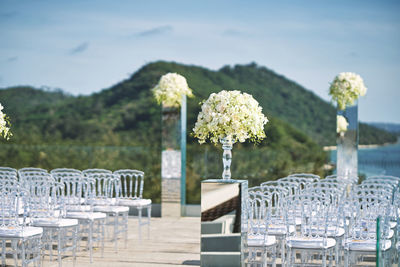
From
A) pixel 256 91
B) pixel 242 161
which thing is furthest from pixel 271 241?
pixel 256 91

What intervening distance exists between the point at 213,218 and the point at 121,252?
106 inches

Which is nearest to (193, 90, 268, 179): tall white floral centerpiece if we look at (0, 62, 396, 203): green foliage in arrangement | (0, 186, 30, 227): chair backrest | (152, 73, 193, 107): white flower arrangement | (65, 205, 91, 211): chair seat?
(0, 186, 30, 227): chair backrest

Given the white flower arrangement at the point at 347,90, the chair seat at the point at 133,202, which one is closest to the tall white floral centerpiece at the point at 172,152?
the chair seat at the point at 133,202

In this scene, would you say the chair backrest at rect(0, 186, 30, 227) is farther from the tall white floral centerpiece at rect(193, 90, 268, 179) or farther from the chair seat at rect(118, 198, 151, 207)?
the chair seat at rect(118, 198, 151, 207)

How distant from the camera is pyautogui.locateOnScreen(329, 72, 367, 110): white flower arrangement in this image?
9773 mm

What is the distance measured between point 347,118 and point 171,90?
3.06m

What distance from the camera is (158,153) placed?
16.2m

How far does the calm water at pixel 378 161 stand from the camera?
39.7ft

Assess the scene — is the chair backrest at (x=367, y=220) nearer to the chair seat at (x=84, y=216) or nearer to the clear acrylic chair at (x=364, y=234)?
the clear acrylic chair at (x=364, y=234)

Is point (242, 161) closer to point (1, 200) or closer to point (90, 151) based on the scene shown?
point (90, 151)

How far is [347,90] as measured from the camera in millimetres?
9773

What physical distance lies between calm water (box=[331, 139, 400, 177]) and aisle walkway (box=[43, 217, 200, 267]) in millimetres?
4346

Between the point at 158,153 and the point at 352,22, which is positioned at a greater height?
the point at 352,22

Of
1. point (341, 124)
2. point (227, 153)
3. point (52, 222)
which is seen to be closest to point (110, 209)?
point (52, 222)
